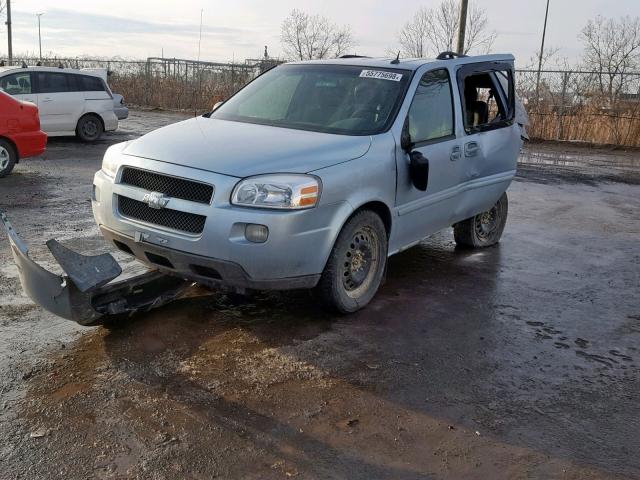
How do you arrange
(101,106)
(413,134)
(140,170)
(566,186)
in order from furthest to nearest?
1. (101,106)
2. (566,186)
3. (413,134)
4. (140,170)

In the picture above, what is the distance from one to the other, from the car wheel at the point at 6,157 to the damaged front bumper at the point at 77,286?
6.79 m

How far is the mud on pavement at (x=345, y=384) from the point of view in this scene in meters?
3.17

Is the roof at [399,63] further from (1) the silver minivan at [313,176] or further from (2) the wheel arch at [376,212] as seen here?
(2) the wheel arch at [376,212]

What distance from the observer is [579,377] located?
164 inches

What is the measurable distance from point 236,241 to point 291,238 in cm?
35

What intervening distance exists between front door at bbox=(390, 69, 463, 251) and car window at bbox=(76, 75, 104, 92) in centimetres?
1163

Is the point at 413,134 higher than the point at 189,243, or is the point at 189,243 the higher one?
the point at 413,134

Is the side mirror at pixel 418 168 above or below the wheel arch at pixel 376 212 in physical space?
above

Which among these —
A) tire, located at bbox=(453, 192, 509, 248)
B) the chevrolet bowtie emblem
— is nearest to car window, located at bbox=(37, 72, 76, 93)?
tire, located at bbox=(453, 192, 509, 248)

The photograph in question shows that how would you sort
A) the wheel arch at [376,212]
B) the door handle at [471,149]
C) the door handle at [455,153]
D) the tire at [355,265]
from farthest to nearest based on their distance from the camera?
1. the door handle at [471,149]
2. the door handle at [455,153]
3. the tire at [355,265]
4. the wheel arch at [376,212]

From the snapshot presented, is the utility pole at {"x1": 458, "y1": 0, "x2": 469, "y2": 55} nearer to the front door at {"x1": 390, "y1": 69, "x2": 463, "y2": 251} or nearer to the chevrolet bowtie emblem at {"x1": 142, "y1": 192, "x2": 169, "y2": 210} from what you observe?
the front door at {"x1": 390, "y1": 69, "x2": 463, "y2": 251}

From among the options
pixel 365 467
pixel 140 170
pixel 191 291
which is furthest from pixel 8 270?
pixel 365 467

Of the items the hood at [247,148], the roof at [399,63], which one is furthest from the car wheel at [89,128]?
the hood at [247,148]

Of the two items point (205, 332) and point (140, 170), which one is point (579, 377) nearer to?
point (205, 332)
